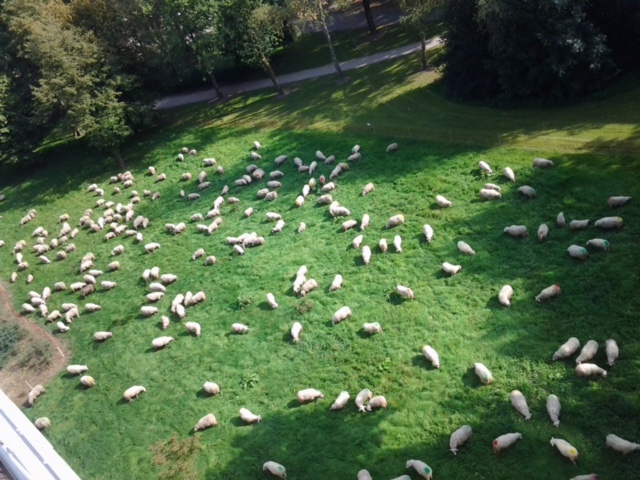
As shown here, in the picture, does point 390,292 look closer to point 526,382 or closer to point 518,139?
point 526,382

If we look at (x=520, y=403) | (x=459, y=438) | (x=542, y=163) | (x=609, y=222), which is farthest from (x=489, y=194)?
(x=459, y=438)

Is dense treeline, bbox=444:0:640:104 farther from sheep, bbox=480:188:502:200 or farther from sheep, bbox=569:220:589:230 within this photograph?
sheep, bbox=569:220:589:230

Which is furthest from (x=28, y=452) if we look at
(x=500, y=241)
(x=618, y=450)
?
(x=500, y=241)

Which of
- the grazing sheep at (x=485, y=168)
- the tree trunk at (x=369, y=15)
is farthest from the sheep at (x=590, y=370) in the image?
the tree trunk at (x=369, y=15)

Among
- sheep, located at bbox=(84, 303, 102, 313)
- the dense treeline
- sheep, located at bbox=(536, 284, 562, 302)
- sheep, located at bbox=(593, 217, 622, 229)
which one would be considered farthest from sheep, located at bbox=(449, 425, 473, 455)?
the dense treeline

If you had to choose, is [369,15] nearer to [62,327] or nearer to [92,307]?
[92,307]
